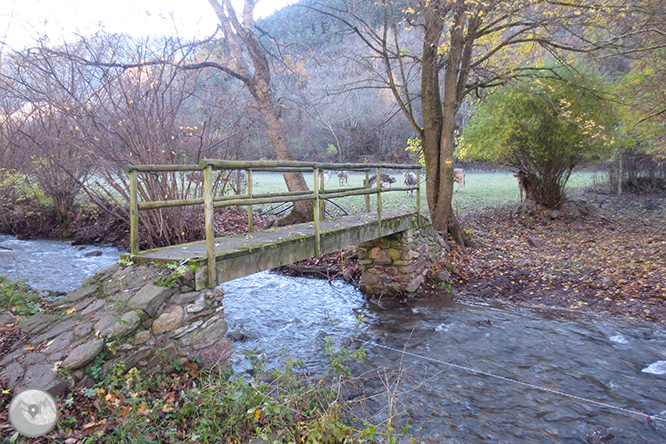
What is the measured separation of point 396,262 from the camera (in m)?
8.05

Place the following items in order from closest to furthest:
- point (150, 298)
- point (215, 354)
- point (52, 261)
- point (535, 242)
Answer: point (150, 298) → point (215, 354) → point (52, 261) → point (535, 242)

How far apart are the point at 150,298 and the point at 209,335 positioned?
0.76m

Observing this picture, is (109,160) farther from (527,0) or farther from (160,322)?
(527,0)

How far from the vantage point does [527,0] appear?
27.2 ft

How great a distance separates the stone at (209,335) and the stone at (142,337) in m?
0.48

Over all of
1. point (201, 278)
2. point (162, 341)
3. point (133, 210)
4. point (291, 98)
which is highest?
point (291, 98)

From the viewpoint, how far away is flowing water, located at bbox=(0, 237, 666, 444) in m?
3.86

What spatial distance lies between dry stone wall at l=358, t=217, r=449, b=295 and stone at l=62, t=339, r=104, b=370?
219 inches

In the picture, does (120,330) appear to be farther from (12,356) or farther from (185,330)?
(12,356)

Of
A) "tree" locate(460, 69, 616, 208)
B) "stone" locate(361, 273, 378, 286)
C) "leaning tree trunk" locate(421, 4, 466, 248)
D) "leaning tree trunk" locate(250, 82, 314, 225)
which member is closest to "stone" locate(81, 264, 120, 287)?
"stone" locate(361, 273, 378, 286)

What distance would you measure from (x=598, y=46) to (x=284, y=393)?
886 centimetres

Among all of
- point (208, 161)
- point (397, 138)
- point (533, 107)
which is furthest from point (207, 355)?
point (397, 138)

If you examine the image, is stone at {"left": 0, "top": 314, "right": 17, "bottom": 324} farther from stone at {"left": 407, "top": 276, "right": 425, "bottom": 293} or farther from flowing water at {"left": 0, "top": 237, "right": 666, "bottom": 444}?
stone at {"left": 407, "top": 276, "right": 425, "bottom": 293}

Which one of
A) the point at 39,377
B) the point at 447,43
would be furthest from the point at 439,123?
the point at 39,377
